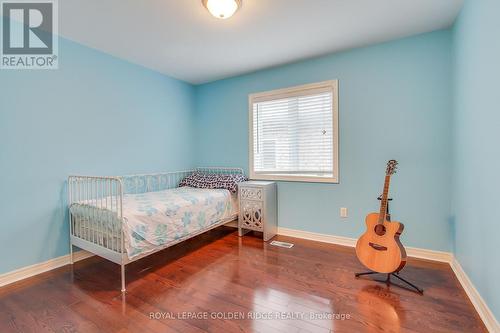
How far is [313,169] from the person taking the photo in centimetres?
291

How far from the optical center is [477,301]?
157cm

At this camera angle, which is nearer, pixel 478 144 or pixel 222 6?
pixel 478 144

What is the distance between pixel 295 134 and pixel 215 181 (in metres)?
1.28

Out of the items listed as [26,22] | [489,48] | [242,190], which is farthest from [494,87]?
[26,22]

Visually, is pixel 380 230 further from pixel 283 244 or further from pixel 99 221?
pixel 99 221

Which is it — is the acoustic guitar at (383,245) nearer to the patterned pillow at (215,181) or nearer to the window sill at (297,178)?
the window sill at (297,178)

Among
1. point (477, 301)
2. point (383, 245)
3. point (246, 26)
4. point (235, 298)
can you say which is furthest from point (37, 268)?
point (477, 301)

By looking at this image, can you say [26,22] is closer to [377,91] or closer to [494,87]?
[377,91]

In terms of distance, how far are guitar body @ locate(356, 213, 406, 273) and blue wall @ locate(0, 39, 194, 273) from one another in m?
2.72

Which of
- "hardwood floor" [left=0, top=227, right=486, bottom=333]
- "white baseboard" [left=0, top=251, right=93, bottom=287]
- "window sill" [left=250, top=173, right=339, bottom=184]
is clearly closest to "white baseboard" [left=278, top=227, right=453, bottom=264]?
"hardwood floor" [left=0, top=227, right=486, bottom=333]

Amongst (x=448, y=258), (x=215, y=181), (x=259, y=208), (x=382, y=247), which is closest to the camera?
(x=382, y=247)

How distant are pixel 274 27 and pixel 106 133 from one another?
84.2 inches

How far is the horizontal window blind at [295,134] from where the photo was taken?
283cm

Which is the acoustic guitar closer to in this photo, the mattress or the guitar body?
the guitar body
